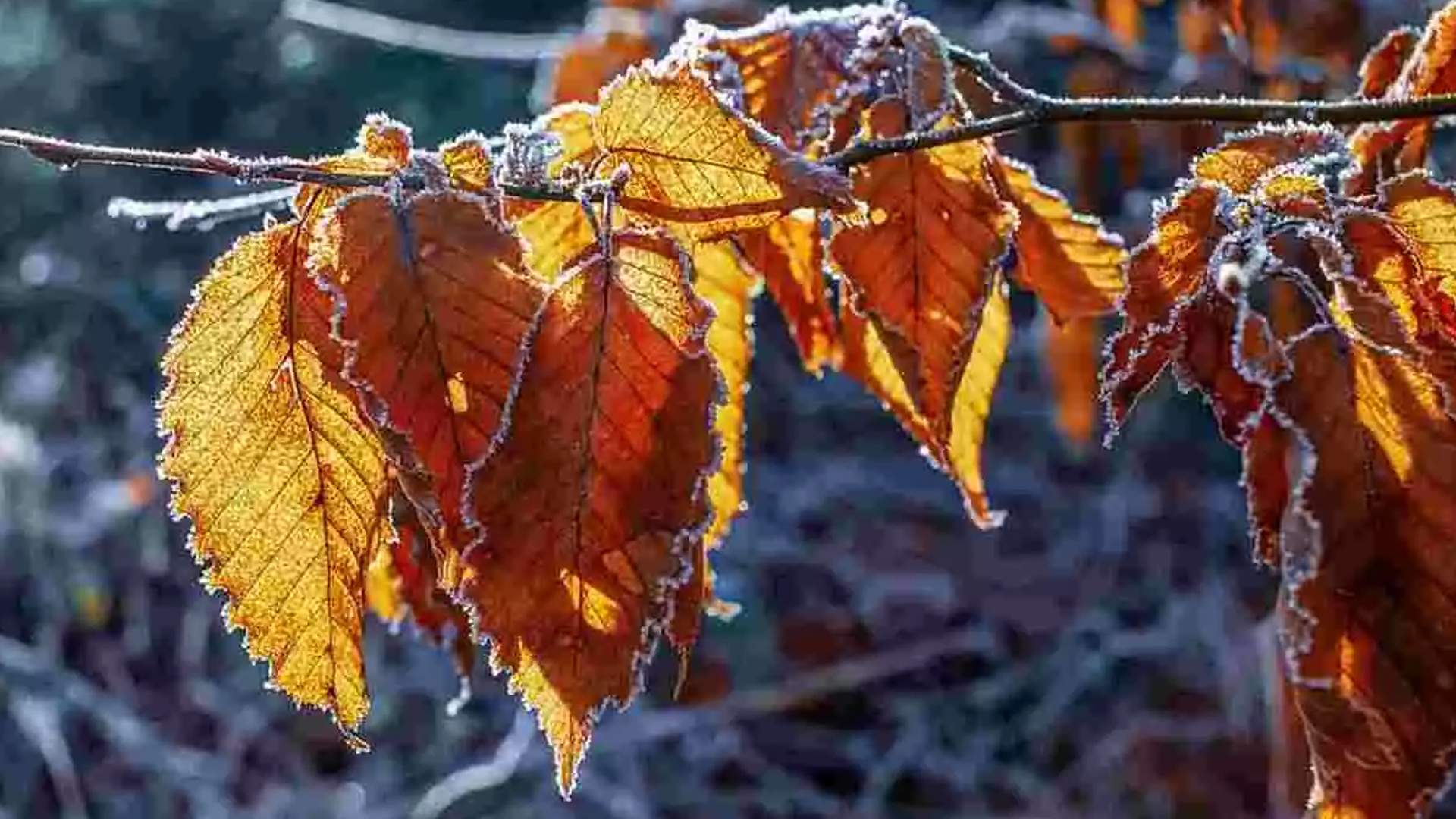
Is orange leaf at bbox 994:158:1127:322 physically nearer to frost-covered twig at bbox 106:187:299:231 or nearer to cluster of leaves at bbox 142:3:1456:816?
cluster of leaves at bbox 142:3:1456:816

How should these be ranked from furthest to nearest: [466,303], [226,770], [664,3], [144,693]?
[144,693], [226,770], [664,3], [466,303]

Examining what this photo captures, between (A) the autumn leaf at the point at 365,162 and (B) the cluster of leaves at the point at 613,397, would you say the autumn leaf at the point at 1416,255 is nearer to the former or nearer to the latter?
(B) the cluster of leaves at the point at 613,397

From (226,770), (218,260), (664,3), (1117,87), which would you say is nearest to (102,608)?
(226,770)

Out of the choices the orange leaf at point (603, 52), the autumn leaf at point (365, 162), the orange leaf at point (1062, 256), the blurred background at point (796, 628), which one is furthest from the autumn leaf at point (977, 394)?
the blurred background at point (796, 628)

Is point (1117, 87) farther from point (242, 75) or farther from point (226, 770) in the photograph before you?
point (242, 75)

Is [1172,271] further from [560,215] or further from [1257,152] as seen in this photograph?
[560,215]

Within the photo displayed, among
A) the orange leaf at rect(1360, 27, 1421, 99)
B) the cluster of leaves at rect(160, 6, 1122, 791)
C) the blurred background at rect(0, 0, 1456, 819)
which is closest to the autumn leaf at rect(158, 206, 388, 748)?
the cluster of leaves at rect(160, 6, 1122, 791)

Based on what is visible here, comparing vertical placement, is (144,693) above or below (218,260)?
below
